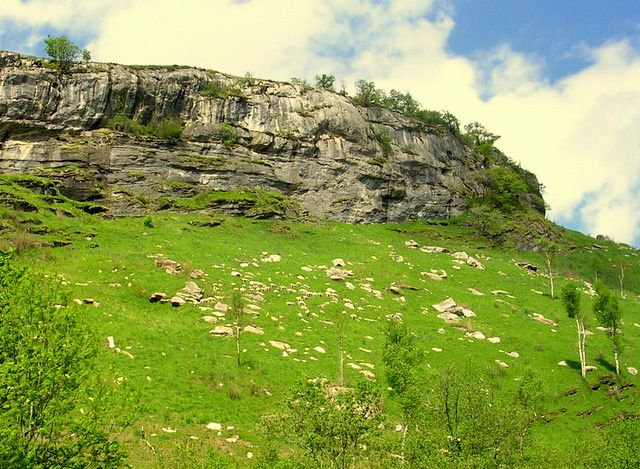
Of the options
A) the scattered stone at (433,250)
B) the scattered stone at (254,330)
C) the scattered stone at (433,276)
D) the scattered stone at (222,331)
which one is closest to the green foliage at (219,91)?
the scattered stone at (433,250)

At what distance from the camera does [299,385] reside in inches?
748

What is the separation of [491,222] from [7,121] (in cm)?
9293

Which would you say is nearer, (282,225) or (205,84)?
(282,225)

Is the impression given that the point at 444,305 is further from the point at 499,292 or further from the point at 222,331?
the point at 222,331

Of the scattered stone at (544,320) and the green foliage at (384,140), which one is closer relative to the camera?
the scattered stone at (544,320)

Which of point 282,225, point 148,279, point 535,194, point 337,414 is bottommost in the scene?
point 337,414

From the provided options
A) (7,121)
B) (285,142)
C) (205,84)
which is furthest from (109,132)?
(285,142)

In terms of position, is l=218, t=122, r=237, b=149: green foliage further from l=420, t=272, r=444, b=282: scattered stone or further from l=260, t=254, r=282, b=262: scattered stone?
l=420, t=272, r=444, b=282: scattered stone

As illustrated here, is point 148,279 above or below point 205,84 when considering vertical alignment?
below

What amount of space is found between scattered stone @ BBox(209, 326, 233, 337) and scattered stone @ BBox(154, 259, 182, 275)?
12.1 metres

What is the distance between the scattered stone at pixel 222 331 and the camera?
1481 inches

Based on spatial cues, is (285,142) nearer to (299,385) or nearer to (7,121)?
(7,121)

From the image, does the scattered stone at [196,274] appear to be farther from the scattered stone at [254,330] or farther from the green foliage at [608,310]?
the green foliage at [608,310]

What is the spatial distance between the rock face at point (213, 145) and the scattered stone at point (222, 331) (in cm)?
4188
